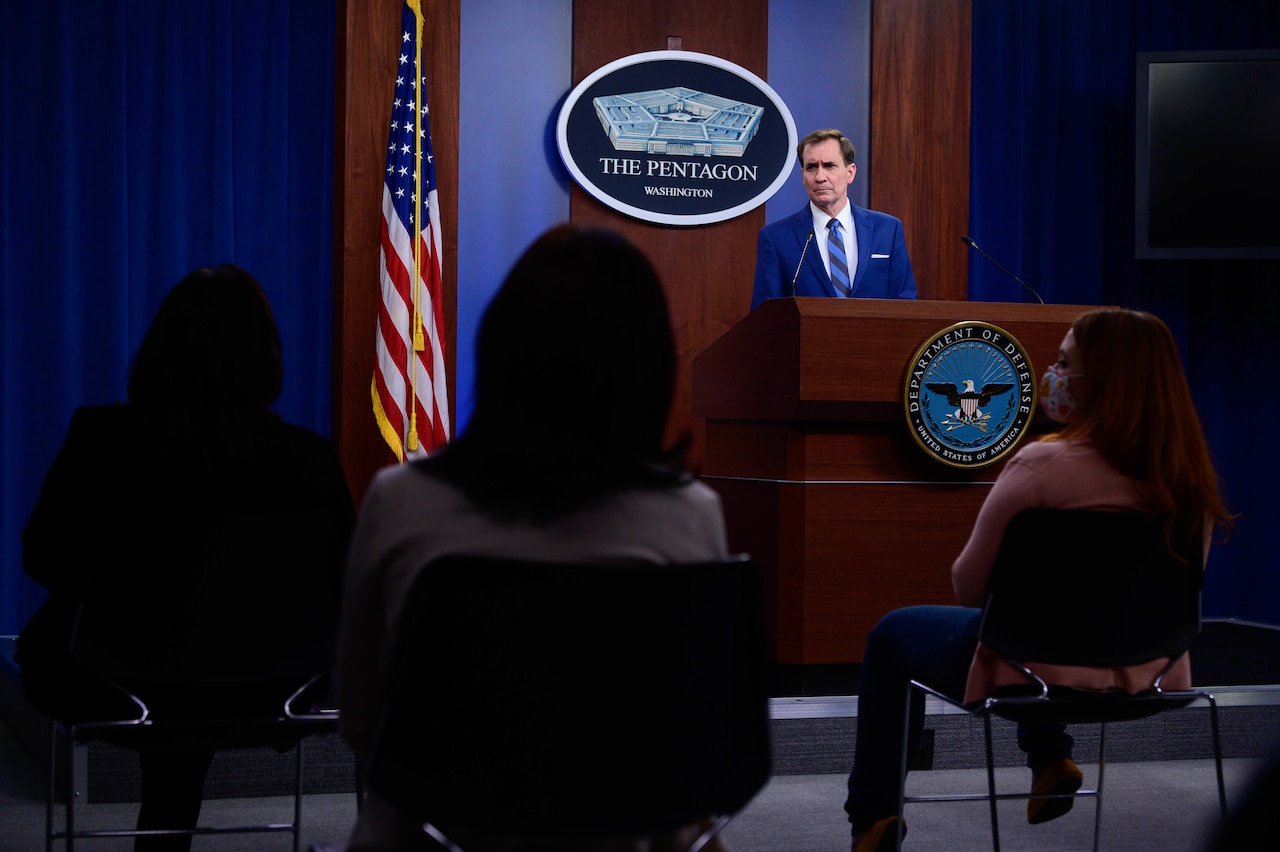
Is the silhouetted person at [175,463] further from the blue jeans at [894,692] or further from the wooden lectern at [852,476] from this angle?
the wooden lectern at [852,476]

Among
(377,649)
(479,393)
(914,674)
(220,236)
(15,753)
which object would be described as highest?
(220,236)

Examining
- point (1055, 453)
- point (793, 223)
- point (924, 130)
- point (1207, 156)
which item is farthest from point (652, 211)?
point (1055, 453)

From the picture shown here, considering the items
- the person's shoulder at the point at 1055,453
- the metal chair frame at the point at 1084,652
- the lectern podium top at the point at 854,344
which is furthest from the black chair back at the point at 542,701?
the lectern podium top at the point at 854,344

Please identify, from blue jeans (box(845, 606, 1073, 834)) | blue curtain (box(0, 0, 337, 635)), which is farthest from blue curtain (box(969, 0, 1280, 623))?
blue jeans (box(845, 606, 1073, 834))

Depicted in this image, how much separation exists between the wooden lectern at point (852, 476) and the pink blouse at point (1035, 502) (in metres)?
1.15

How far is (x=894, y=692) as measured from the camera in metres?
2.52

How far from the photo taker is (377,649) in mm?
1338

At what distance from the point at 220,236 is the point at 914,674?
3.62 metres

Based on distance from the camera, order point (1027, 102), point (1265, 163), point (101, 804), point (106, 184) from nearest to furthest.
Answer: point (101, 804)
point (106, 184)
point (1265, 163)
point (1027, 102)

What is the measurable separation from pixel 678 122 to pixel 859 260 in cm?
146

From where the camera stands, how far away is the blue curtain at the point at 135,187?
4.76m

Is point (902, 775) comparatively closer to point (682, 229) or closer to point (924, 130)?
point (682, 229)

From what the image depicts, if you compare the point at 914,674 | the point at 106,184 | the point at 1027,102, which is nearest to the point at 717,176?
the point at 1027,102

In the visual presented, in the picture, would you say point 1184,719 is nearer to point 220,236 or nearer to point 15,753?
point 15,753
